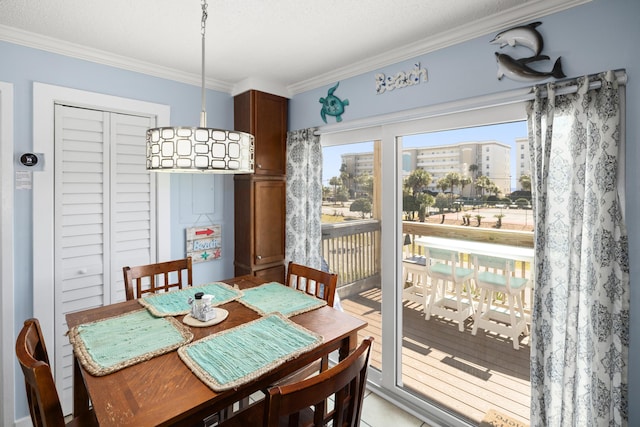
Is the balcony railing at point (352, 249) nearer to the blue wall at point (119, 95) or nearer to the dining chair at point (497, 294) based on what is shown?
the dining chair at point (497, 294)

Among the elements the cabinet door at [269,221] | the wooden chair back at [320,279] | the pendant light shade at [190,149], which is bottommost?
the wooden chair back at [320,279]

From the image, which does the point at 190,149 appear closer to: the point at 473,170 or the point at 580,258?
the point at 473,170

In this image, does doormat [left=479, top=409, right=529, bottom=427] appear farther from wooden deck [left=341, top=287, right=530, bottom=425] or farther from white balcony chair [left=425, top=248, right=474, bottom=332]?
white balcony chair [left=425, top=248, right=474, bottom=332]

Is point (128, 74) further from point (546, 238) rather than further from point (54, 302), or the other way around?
point (546, 238)

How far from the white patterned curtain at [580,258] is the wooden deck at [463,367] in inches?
15.3

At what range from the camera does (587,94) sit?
5.21ft

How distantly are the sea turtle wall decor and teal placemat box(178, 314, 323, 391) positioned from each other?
1767 millimetres

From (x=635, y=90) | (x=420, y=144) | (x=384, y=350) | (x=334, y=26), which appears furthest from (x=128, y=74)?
(x=635, y=90)

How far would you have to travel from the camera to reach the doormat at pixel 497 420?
81.7 inches

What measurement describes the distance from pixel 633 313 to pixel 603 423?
0.52 metres

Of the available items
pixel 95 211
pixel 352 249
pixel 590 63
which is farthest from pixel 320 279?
pixel 590 63

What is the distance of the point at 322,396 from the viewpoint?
1.06 meters

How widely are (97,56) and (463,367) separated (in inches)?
133

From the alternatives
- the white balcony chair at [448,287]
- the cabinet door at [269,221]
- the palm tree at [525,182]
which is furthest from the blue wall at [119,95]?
the palm tree at [525,182]
